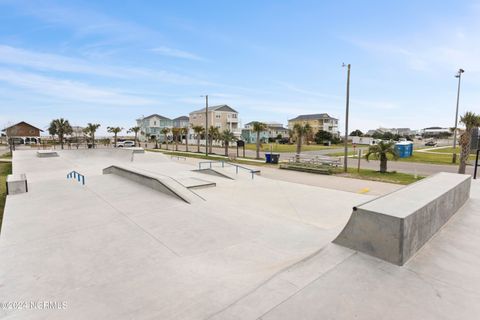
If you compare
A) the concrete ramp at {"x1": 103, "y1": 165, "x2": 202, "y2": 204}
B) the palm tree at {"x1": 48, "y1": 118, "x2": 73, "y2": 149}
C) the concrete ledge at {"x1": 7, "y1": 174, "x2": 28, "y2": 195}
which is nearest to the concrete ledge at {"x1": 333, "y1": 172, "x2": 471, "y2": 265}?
the concrete ramp at {"x1": 103, "y1": 165, "x2": 202, "y2": 204}

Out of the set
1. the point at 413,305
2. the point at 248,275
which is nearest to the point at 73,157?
the point at 248,275

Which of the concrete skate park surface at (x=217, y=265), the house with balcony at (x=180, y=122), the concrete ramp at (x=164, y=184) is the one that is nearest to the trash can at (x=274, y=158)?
the concrete ramp at (x=164, y=184)

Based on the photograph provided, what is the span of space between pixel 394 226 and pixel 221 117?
71.7 m

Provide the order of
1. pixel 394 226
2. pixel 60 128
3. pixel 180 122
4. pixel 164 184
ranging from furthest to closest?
pixel 180 122 < pixel 60 128 < pixel 164 184 < pixel 394 226

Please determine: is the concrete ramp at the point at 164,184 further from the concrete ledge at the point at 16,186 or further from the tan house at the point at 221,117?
the tan house at the point at 221,117

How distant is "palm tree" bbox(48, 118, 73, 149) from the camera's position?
180 feet

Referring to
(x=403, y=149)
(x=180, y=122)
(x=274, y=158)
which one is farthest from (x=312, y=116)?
(x=274, y=158)

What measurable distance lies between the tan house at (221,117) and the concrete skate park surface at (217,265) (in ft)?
212

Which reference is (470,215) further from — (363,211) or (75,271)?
(75,271)

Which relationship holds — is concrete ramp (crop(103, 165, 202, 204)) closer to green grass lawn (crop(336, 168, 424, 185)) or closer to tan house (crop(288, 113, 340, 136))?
green grass lawn (crop(336, 168, 424, 185))

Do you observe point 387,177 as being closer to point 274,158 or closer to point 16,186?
point 274,158

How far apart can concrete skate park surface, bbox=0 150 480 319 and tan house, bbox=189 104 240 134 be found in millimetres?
64682

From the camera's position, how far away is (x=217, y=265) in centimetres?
530

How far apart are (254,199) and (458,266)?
25.1 feet
